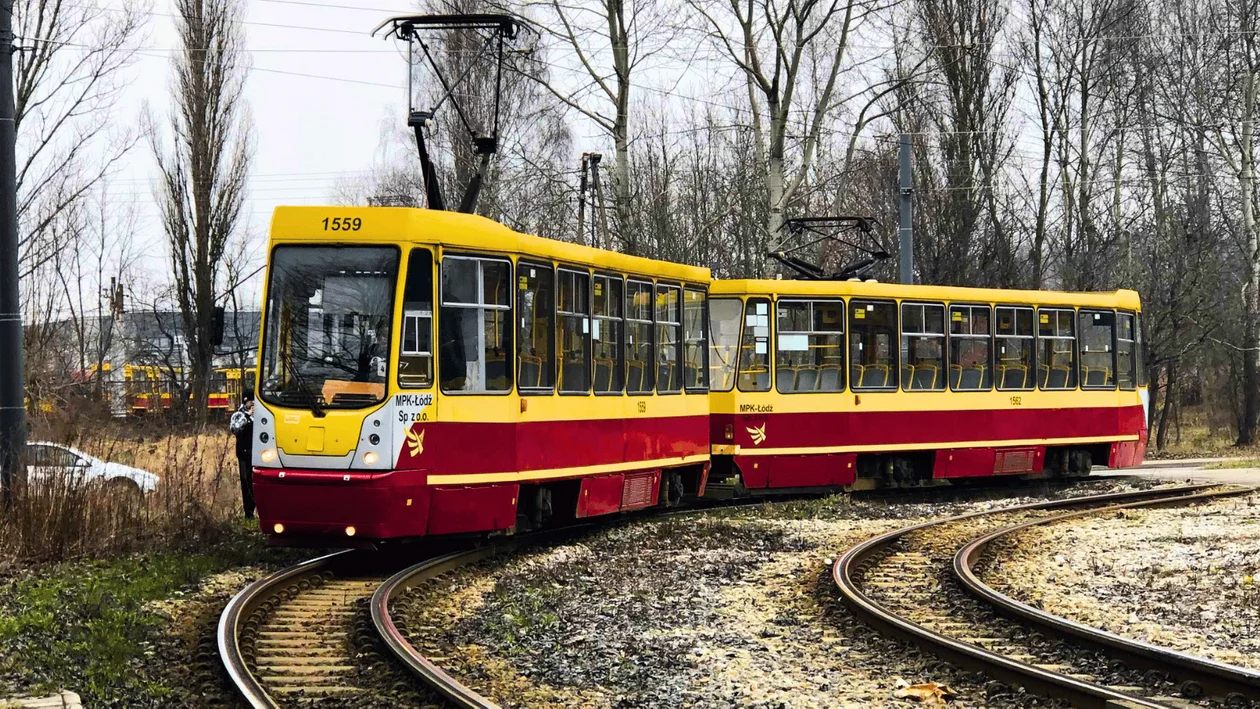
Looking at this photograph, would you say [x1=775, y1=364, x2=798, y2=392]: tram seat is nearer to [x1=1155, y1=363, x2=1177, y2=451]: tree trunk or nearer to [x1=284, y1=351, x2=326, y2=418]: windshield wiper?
[x1=284, y1=351, x2=326, y2=418]: windshield wiper

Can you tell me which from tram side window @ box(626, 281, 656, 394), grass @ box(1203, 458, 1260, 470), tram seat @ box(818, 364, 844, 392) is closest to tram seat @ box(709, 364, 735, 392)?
tram seat @ box(818, 364, 844, 392)

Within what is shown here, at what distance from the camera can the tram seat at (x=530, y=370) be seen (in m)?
13.9

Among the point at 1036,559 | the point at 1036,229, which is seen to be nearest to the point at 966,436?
the point at 1036,559

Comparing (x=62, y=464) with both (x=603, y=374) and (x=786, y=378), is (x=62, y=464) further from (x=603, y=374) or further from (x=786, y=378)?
(x=786, y=378)

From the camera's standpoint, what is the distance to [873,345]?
68.3 ft

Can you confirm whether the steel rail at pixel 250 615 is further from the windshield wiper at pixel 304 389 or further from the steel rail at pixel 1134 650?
the steel rail at pixel 1134 650

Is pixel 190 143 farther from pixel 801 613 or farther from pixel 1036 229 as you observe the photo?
pixel 801 613

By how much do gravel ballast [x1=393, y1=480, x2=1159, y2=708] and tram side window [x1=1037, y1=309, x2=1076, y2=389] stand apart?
8458 mm

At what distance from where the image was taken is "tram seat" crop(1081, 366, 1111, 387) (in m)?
24.2

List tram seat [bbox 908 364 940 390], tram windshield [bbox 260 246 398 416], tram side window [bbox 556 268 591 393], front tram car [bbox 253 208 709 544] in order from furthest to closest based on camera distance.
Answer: tram seat [bbox 908 364 940 390], tram side window [bbox 556 268 591 393], tram windshield [bbox 260 246 398 416], front tram car [bbox 253 208 709 544]

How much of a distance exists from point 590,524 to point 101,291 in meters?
31.0

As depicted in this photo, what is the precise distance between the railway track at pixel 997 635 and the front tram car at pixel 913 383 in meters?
4.10

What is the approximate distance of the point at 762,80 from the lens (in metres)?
28.5

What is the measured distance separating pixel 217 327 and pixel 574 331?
3367 mm
